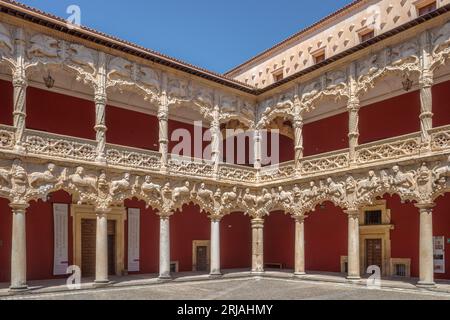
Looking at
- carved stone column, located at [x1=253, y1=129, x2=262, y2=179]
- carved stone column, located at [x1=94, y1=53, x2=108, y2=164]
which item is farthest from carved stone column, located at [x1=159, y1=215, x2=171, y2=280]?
carved stone column, located at [x1=253, y1=129, x2=262, y2=179]

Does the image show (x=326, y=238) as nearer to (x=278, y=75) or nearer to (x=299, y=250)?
(x=299, y=250)

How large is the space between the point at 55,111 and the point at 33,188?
373cm

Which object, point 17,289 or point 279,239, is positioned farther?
point 279,239

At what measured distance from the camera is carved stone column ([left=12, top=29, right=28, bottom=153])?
12.5 m

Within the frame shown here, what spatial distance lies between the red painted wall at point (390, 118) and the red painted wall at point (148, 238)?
885 centimetres

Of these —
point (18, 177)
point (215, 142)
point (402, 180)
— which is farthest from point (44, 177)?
point (402, 180)

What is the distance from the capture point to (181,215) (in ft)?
62.9

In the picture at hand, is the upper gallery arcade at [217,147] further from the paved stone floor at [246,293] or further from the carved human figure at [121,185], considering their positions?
the paved stone floor at [246,293]

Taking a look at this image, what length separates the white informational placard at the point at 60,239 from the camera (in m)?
15.1

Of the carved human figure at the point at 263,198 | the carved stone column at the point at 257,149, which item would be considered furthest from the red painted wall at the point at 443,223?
the carved stone column at the point at 257,149

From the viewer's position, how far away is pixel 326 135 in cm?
1878

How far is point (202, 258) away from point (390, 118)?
9777 millimetres
